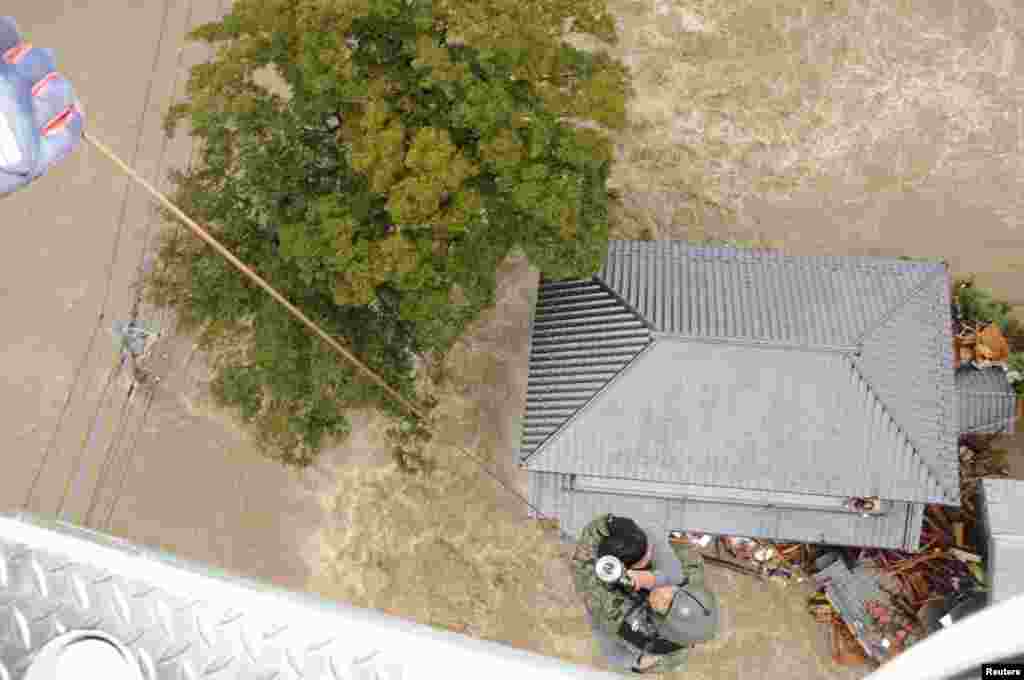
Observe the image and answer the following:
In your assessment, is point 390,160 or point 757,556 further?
point 757,556

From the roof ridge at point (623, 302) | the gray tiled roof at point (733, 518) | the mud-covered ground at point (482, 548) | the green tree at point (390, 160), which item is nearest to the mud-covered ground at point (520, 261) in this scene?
the mud-covered ground at point (482, 548)

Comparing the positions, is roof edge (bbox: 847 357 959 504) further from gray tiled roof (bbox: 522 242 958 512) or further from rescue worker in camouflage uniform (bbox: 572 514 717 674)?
rescue worker in camouflage uniform (bbox: 572 514 717 674)

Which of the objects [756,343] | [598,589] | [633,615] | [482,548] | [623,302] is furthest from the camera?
[482,548]

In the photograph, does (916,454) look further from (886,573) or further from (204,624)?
(204,624)

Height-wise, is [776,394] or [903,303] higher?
[903,303]

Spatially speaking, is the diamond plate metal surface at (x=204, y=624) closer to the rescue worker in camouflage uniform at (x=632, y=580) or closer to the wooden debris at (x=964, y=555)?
the rescue worker in camouflage uniform at (x=632, y=580)

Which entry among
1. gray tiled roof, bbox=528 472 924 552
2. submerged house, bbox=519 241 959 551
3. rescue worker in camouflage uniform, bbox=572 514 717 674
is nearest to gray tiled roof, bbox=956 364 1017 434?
submerged house, bbox=519 241 959 551

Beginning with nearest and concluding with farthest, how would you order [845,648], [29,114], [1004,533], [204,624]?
[204,624] < [29,114] < [1004,533] < [845,648]

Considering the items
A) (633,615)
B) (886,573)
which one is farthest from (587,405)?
(886,573)
